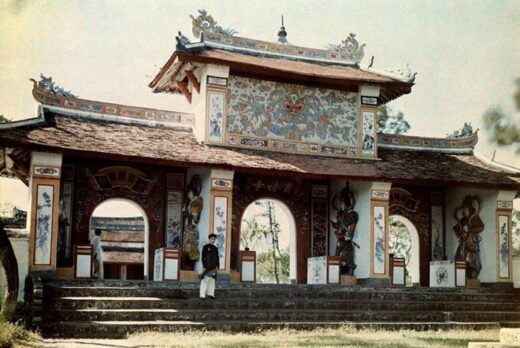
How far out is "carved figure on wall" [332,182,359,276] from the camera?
19925mm

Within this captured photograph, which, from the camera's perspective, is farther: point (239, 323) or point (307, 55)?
point (307, 55)

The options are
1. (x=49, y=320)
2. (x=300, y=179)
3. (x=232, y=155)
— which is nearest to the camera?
(x=49, y=320)

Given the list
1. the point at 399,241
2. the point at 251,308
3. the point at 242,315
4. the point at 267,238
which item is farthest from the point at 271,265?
the point at 242,315

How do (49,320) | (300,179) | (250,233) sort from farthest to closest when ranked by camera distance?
(250,233)
(300,179)
(49,320)

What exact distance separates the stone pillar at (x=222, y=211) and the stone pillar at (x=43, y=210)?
331 cm

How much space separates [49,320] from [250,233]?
2850 centimetres

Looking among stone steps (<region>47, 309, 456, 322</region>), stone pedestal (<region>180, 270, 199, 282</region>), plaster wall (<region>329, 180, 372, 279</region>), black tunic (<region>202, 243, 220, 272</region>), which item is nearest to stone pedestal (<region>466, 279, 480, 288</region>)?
plaster wall (<region>329, 180, 372, 279</region>)

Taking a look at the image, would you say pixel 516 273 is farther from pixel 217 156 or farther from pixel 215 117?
pixel 215 117

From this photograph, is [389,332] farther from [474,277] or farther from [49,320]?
[474,277]

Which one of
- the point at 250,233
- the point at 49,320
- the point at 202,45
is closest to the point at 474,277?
the point at 202,45

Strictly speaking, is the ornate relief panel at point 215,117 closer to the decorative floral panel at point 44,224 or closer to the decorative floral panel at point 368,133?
Answer: the decorative floral panel at point 368,133

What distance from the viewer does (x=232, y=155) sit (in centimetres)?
1892

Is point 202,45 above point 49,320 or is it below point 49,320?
above

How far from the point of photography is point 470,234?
69.2 ft
